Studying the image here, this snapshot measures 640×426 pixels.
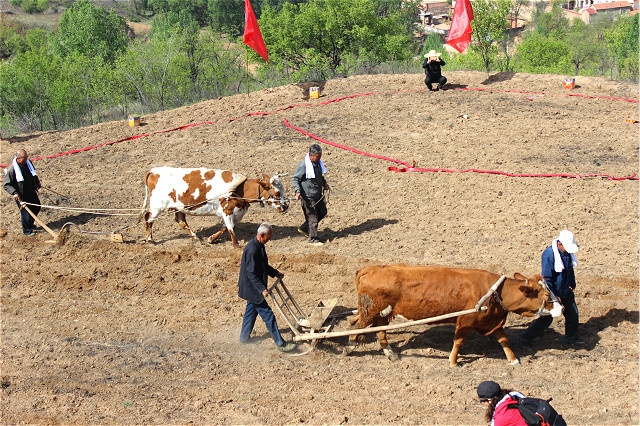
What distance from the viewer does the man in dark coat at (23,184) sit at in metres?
12.5

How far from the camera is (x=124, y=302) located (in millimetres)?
9938

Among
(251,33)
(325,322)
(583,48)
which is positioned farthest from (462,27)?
(583,48)

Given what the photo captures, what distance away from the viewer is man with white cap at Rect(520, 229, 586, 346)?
772cm

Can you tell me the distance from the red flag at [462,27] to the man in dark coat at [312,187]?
10.5 metres

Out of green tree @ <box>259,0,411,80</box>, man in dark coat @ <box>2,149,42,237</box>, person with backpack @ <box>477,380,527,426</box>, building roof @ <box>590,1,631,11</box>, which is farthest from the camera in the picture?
building roof @ <box>590,1,631,11</box>

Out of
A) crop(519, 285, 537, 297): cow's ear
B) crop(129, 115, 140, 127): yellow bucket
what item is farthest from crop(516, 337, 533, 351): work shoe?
crop(129, 115, 140, 127): yellow bucket

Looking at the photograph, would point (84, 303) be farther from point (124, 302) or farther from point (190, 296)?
point (190, 296)

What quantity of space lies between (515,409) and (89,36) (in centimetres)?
6248

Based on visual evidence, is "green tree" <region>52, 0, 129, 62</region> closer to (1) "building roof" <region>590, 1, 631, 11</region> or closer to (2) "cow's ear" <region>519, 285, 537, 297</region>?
(2) "cow's ear" <region>519, 285, 537, 297</region>

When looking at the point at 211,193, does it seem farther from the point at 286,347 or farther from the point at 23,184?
the point at 286,347

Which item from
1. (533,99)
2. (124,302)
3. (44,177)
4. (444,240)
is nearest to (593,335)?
(444,240)

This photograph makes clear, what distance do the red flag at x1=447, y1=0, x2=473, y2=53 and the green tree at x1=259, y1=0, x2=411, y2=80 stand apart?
15432 mm

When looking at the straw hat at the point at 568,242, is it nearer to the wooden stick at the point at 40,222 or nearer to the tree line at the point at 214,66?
the wooden stick at the point at 40,222

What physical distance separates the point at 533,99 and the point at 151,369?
15.8 metres
